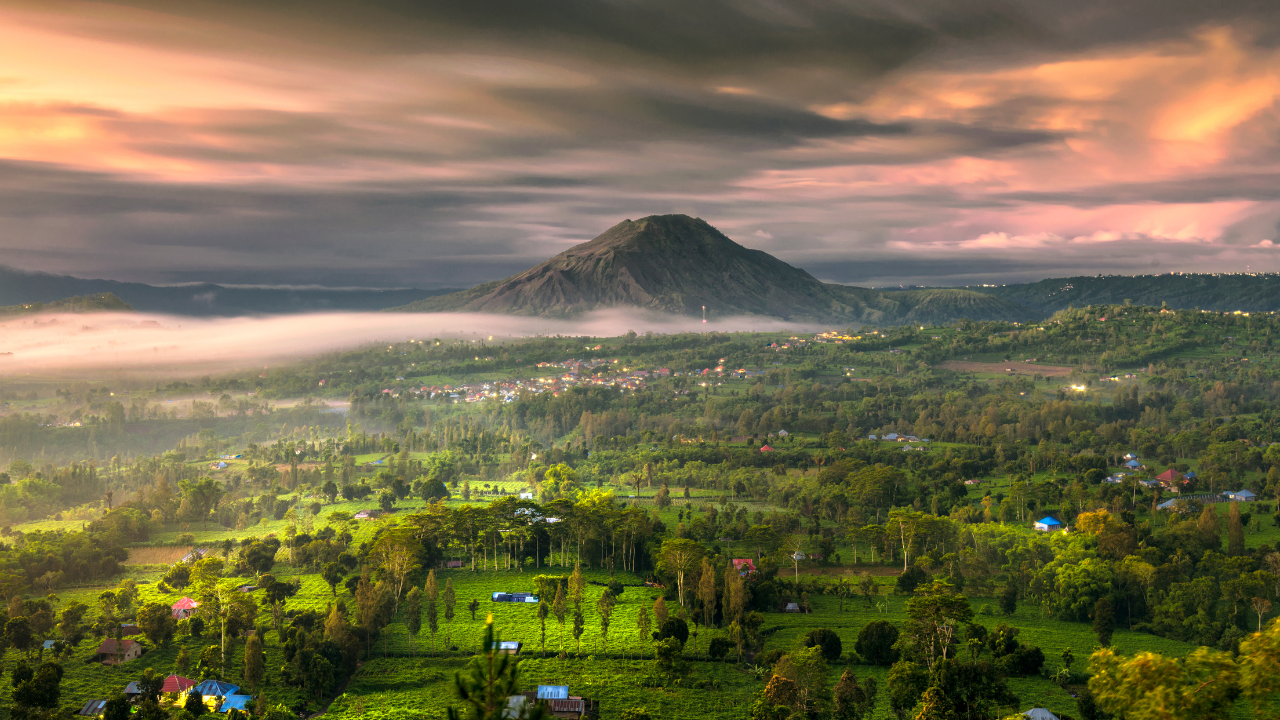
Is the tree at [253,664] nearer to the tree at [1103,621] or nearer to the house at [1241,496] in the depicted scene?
the tree at [1103,621]

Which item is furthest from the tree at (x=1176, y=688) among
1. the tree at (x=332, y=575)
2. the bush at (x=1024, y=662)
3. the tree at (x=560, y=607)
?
the tree at (x=332, y=575)

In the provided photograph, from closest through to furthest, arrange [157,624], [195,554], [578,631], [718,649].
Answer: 1. [718,649]
2. [578,631]
3. [157,624]
4. [195,554]

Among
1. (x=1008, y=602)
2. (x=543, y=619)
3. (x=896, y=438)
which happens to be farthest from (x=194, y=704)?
(x=896, y=438)

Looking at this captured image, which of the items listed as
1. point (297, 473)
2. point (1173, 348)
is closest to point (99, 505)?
point (297, 473)

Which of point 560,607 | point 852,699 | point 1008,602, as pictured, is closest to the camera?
point 852,699

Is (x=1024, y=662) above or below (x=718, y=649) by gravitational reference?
above

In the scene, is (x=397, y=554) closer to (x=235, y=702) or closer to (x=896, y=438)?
(x=235, y=702)

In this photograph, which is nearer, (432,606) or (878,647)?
(878,647)
